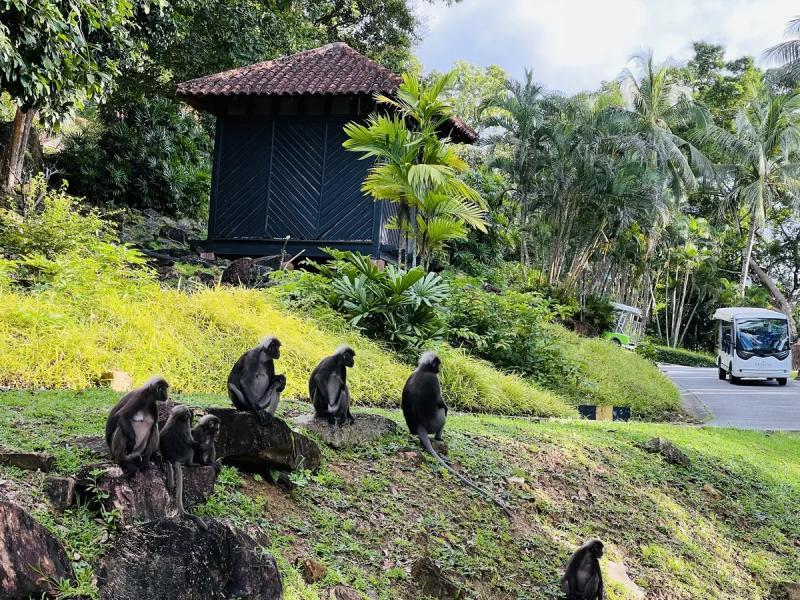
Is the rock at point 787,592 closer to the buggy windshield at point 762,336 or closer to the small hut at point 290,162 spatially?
the small hut at point 290,162

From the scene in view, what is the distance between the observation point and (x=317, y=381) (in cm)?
664

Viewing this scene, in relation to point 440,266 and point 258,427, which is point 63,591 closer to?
point 258,427

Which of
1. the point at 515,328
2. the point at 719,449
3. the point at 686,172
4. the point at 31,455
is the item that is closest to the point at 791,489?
the point at 719,449

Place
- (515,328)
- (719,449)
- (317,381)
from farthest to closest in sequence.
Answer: (515,328) → (719,449) → (317,381)

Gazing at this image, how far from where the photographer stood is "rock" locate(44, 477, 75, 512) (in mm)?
4285

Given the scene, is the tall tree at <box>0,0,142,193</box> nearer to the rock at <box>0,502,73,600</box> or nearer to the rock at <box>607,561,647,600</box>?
the rock at <box>0,502,73,600</box>

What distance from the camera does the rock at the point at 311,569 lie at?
4.96m

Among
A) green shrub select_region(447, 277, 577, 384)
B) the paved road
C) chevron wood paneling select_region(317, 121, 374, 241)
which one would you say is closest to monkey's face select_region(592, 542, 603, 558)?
green shrub select_region(447, 277, 577, 384)

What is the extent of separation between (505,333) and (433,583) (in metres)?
10.1

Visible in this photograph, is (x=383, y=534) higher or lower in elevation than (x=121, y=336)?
lower

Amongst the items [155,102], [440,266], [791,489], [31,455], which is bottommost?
[791,489]

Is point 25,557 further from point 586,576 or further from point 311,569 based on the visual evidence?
point 586,576

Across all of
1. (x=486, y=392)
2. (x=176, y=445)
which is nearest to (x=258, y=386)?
(x=176, y=445)

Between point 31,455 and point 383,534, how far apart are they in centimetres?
248
